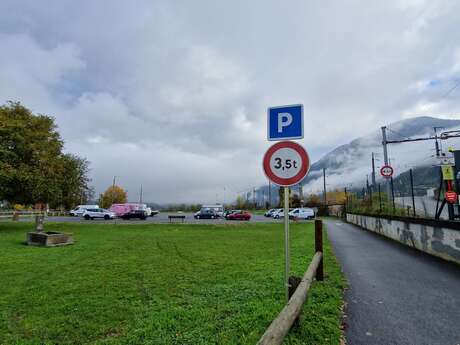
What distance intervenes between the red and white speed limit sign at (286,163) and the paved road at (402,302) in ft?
6.98

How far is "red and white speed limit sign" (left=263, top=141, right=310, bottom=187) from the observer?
3965 millimetres

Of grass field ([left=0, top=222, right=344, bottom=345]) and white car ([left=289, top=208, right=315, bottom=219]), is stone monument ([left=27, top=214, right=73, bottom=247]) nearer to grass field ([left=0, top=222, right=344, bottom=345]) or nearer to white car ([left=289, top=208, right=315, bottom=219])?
grass field ([left=0, top=222, right=344, bottom=345])

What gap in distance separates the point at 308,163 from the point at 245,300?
2.57 metres

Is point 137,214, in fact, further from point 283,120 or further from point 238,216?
point 283,120

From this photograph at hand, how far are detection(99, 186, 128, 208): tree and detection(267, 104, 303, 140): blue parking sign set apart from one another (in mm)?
87287

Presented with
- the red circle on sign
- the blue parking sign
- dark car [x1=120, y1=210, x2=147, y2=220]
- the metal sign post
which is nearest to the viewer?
the metal sign post

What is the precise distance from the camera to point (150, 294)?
518 centimetres

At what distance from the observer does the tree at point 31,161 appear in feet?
58.4

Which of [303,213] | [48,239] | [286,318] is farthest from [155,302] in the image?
[303,213]

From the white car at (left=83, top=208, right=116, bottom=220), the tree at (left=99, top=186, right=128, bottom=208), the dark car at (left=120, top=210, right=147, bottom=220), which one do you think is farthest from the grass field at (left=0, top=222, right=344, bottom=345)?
the tree at (left=99, top=186, right=128, bottom=208)

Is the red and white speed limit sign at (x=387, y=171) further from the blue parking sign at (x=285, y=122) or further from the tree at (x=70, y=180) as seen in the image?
the tree at (x=70, y=180)

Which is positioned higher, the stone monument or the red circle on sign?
the red circle on sign

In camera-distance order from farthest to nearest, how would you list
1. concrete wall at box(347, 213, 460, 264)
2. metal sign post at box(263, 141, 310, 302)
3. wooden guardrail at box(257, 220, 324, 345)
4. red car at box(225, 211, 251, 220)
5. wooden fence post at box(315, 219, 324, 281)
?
red car at box(225, 211, 251, 220) → concrete wall at box(347, 213, 460, 264) → wooden fence post at box(315, 219, 324, 281) → metal sign post at box(263, 141, 310, 302) → wooden guardrail at box(257, 220, 324, 345)

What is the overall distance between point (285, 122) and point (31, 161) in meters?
21.1
